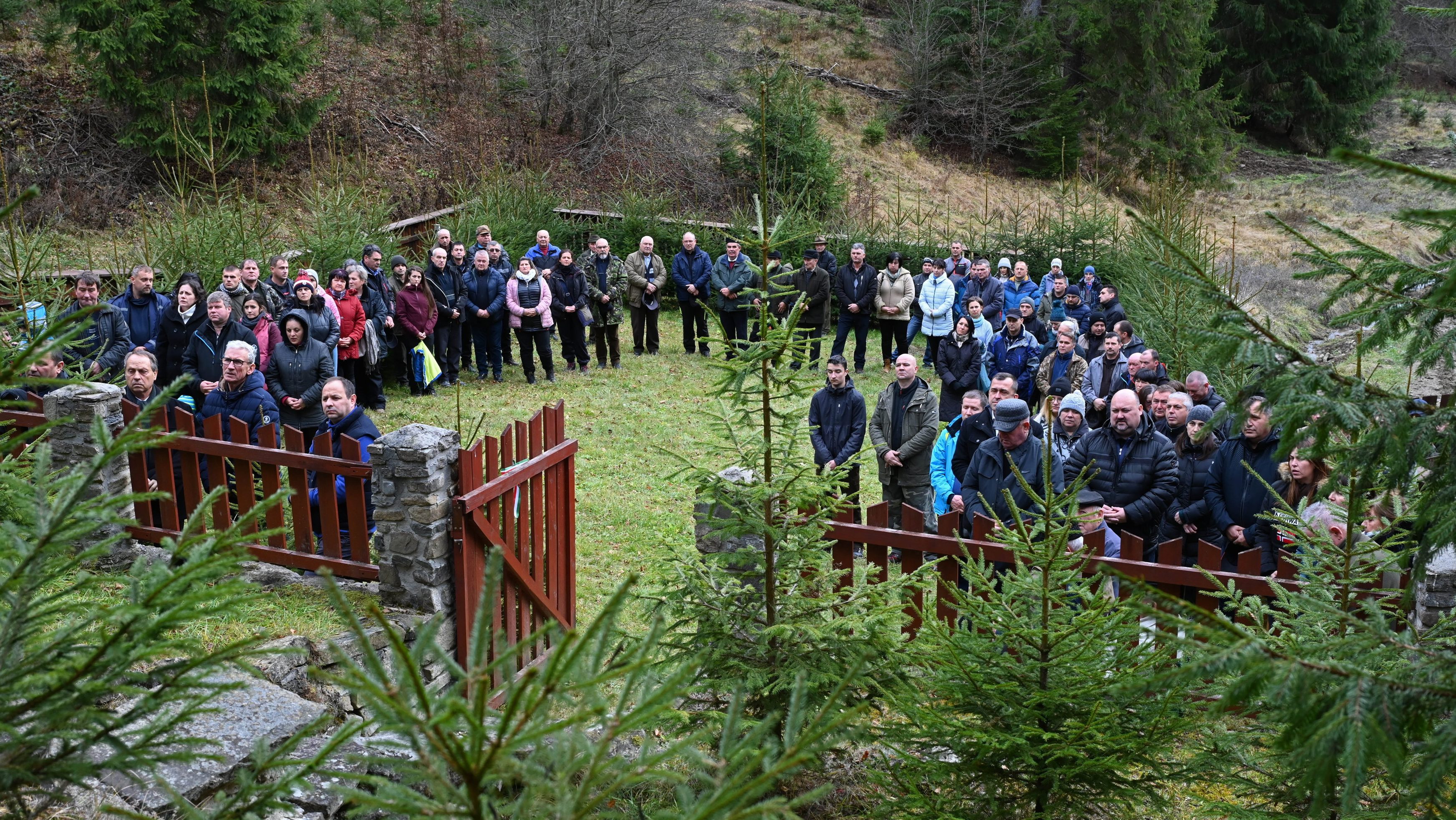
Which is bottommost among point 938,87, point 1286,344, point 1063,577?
point 1063,577

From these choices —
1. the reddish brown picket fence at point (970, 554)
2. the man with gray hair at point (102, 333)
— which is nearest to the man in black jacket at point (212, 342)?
the man with gray hair at point (102, 333)

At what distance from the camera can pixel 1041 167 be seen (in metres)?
30.6

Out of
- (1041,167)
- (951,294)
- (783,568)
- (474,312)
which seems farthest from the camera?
(1041,167)

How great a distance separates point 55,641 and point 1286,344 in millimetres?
3093

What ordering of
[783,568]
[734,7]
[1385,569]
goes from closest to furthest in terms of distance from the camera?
[1385,569]
[783,568]
[734,7]

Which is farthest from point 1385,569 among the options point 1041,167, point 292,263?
point 1041,167

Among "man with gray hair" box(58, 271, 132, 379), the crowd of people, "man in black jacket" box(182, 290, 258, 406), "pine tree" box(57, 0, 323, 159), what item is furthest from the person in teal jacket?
"pine tree" box(57, 0, 323, 159)

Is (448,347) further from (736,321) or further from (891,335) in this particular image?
(891,335)

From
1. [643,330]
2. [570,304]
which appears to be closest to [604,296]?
[570,304]

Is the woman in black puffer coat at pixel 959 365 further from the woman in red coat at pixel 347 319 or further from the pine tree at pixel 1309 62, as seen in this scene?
the pine tree at pixel 1309 62

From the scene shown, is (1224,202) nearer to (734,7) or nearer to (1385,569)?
(734,7)

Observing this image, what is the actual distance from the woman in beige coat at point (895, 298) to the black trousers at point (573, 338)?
13.6ft

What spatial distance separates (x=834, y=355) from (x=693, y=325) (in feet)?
21.2

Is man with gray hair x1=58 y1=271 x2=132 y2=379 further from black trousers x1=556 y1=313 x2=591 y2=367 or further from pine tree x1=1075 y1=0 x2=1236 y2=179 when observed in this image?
pine tree x1=1075 y1=0 x2=1236 y2=179
